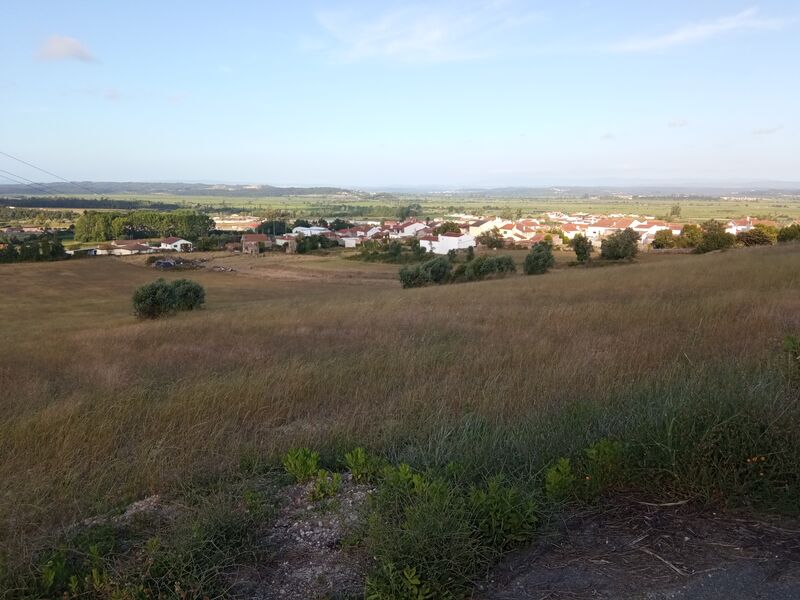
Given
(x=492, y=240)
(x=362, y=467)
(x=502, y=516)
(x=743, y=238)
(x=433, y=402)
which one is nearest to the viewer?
(x=502, y=516)

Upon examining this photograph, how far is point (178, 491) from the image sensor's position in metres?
3.26

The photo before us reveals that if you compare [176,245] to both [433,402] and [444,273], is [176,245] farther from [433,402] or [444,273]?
[433,402]

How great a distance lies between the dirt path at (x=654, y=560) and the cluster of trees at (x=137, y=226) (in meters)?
104

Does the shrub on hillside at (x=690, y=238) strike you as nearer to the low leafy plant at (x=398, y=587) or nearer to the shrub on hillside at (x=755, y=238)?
the shrub on hillside at (x=755, y=238)

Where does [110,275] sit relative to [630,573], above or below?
below

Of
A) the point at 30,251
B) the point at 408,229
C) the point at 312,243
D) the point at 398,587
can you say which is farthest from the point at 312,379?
the point at 408,229

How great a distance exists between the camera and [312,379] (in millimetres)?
5922

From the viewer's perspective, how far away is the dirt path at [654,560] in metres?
2.32

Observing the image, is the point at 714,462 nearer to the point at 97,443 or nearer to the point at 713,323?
the point at 97,443

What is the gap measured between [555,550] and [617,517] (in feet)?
1.47

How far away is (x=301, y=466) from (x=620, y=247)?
51.7m

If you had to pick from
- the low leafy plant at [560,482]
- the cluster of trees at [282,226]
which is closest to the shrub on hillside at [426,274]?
the low leafy plant at [560,482]

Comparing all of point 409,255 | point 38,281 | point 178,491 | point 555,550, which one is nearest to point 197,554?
point 178,491

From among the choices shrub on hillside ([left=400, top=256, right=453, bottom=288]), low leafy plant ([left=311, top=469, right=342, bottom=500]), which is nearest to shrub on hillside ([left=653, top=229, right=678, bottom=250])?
shrub on hillside ([left=400, top=256, right=453, bottom=288])
